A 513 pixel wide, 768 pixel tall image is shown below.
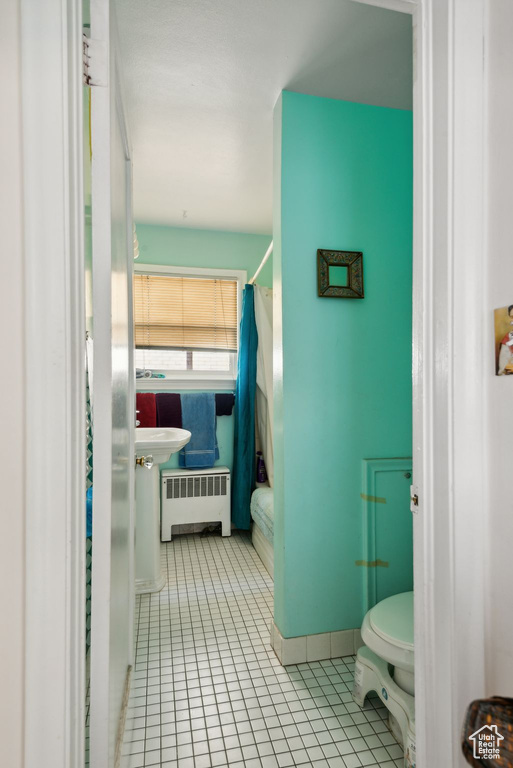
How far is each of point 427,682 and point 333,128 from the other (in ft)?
6.58

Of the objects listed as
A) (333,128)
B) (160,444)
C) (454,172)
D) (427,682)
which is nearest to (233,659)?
(160,444)

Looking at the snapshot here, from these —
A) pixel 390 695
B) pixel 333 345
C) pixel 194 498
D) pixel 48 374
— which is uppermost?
pixel 333 345

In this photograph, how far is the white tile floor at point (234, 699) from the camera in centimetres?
131

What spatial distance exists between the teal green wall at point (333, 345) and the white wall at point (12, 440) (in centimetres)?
120

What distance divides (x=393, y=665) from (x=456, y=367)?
1.15m

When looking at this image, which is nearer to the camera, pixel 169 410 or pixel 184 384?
pixel 169 410

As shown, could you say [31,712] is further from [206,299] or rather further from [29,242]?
[206,299]

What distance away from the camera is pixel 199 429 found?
10.3 feet

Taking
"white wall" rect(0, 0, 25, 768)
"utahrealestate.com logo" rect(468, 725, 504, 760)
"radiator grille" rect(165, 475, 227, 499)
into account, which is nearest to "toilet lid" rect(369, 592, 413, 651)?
"utahrealestate.com logo" rect(468, 725, 504, 760)

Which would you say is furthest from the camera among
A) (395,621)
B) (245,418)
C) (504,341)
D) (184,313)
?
(184,313)

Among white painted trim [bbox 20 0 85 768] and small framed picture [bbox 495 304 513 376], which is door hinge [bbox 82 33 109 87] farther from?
small framed picture [bbox 495 304 513 376]

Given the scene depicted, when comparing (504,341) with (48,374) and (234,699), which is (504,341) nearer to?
(48,374)

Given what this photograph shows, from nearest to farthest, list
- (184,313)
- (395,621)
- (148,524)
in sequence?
(395,621) → (148,524) → (184,313)

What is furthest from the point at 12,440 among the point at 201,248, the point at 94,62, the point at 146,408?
the point at 201,248
